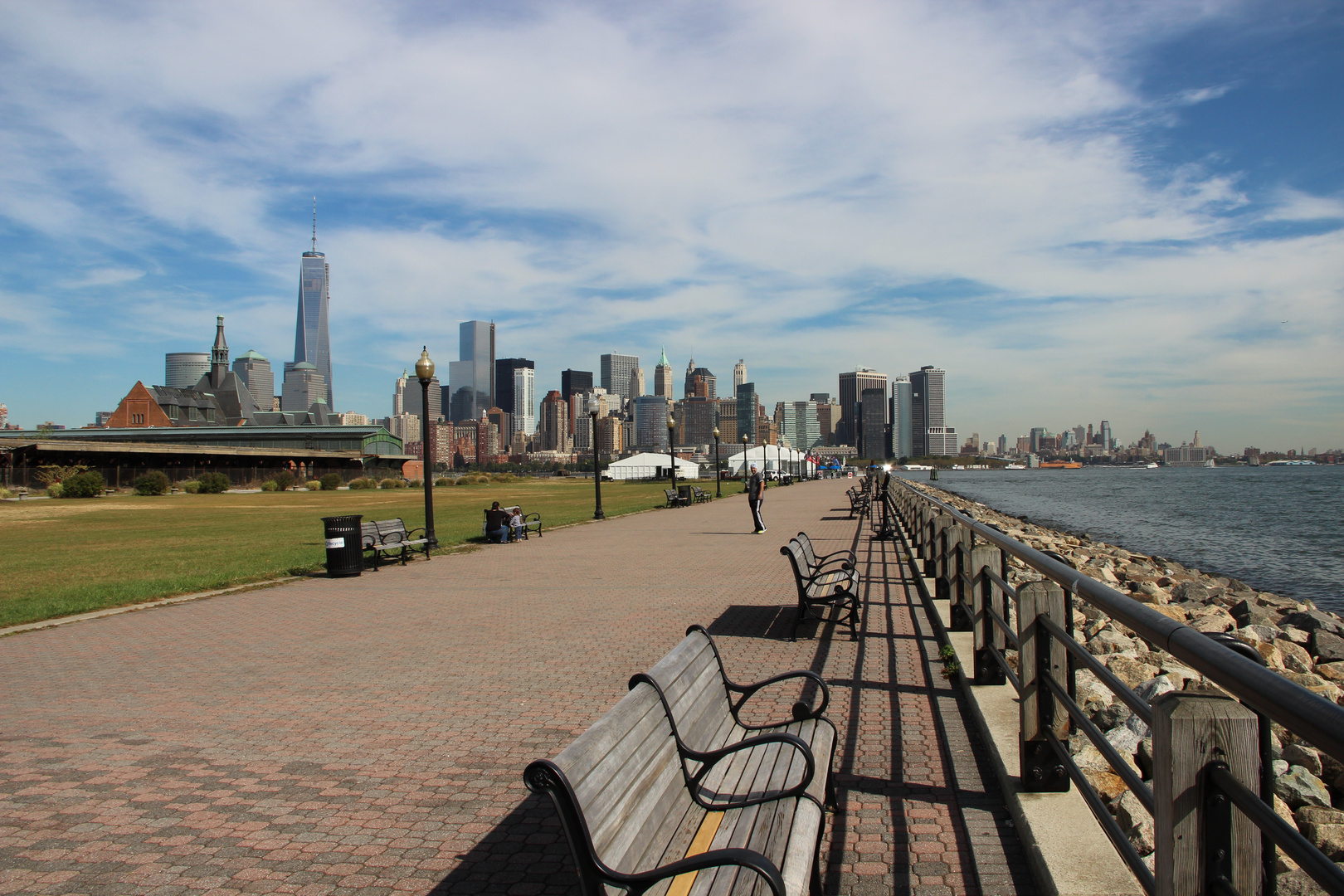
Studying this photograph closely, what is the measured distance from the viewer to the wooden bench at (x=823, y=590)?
823 centimetres

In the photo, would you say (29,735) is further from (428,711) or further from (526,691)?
(526,691)

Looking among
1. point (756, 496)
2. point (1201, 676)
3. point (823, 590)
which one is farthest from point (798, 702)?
point (756, 496)

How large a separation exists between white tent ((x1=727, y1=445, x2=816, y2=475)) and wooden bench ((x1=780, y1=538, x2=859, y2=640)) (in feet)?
192

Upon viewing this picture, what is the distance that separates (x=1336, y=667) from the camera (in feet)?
30.3

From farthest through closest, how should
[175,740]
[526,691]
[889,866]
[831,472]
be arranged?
[831,472] → [526,691] → [175,740] → [889,866]

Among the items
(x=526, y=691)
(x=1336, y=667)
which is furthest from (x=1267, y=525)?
(x=526, y=691)

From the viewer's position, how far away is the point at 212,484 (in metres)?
60.6

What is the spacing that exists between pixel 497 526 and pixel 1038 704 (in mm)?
16477

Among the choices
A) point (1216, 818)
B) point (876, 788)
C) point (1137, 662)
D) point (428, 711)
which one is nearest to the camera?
point (1216, 818)

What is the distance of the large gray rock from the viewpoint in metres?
4.73

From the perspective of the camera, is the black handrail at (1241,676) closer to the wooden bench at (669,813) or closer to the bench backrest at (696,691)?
the wooden bench at (669,813)

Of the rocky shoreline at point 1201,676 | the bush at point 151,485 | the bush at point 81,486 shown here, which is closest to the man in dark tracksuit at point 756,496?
the rocky shoreline at point 1201,676

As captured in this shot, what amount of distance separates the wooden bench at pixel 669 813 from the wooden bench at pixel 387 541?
12.1m

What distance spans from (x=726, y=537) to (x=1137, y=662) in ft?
42.3
